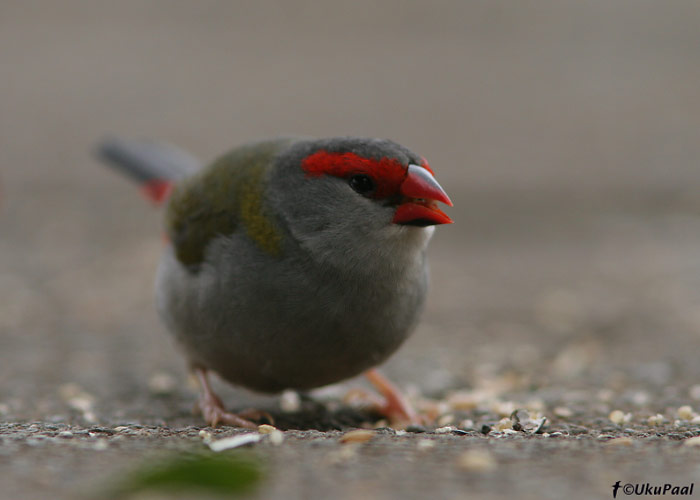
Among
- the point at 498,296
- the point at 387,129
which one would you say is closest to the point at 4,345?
the point at 498,296

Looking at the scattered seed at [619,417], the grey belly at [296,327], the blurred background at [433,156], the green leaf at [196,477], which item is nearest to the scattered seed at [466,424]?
the grey belly at [296,327]

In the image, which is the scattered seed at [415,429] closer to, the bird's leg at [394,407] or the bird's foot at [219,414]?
the bird's leg at [394,407]

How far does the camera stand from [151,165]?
206 inches

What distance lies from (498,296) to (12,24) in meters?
12.3

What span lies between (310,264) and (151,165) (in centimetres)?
218

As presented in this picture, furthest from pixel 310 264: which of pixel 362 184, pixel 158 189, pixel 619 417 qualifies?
pixel 158 189

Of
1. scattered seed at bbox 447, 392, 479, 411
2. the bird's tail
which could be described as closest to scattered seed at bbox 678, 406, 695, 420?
scattered seed at bbox 447, 392, 479, 411

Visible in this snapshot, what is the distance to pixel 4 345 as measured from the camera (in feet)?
18.0

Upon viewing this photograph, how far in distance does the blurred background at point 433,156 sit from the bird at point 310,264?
583 millimetres

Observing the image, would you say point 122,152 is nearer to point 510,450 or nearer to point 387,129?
point 510,450

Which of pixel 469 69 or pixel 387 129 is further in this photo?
pixel 469 69

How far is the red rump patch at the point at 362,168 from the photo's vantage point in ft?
10.7

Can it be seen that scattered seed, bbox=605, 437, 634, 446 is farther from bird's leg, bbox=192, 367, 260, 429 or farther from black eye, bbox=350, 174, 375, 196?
bird's leg, bbox=192, 367, 260, 429

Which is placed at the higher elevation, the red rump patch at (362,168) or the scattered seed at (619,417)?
the red rump patch at (362,168)
